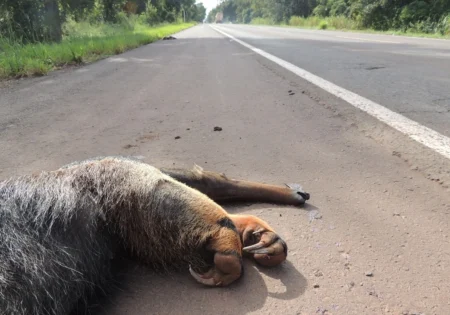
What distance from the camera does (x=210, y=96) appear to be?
552 centimetres

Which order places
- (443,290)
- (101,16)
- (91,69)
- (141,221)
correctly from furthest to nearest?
1. (101,16)
2. (91,69)
3. (141,221)
4. (443,290)

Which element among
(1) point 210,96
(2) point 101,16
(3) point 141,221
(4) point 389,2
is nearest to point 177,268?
(3) point 141,221

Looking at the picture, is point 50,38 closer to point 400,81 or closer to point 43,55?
point 43,55

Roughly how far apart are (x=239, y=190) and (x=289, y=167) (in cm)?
63

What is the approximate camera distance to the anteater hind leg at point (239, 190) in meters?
2.27

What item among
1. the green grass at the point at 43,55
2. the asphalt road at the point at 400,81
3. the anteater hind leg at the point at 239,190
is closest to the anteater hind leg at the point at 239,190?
the anteater hind leg at the point at 239,190

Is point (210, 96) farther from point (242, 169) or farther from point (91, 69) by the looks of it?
point (91, 69)

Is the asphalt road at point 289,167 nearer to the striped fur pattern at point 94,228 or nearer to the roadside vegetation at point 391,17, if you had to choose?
the striped fur pattern at point 94,228

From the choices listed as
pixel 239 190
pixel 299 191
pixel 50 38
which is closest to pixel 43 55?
pixel 50 38

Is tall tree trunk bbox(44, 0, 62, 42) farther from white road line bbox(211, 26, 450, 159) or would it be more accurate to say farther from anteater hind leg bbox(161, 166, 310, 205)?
anteater hind leg bbox(161, 166, 310, 205)

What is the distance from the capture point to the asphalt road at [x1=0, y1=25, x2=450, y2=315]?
1.60m

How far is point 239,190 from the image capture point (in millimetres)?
2371

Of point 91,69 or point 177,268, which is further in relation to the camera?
point 91,69

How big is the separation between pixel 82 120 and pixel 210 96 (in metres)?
1.87
